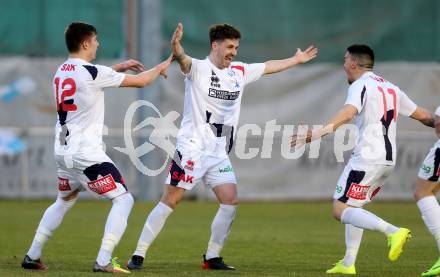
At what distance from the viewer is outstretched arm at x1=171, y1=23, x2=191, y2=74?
32.5ft

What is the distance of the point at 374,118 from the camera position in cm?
983

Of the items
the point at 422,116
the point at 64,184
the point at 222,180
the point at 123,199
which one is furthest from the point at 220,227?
the point at 422,116

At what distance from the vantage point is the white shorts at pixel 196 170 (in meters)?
10.3

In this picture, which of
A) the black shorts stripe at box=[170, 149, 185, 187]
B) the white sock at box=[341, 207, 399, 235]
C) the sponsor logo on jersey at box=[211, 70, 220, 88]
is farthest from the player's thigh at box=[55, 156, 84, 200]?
the white sock at box=[341, 207, 399, 235]

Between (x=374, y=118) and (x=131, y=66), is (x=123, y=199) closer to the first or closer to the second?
(x=131, y=66)

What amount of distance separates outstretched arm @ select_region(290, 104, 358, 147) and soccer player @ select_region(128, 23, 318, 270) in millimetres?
1476

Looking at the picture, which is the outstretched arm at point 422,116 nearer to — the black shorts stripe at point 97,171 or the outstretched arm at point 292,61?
the outstretched arm at point 292,61

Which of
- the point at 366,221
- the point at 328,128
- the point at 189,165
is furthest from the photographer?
the point at 189,165

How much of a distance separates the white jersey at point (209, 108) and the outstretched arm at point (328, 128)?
4.80 feet

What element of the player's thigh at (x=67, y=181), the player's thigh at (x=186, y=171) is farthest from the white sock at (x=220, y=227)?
the player's thigh at (x=67, y=181)

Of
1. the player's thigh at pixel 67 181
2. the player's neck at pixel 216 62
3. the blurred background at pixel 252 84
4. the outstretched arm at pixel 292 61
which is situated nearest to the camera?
the player's thigh at pixel 67 181

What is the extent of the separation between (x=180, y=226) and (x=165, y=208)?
560cm

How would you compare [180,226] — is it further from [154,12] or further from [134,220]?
[154,12]

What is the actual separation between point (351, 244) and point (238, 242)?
353cm
